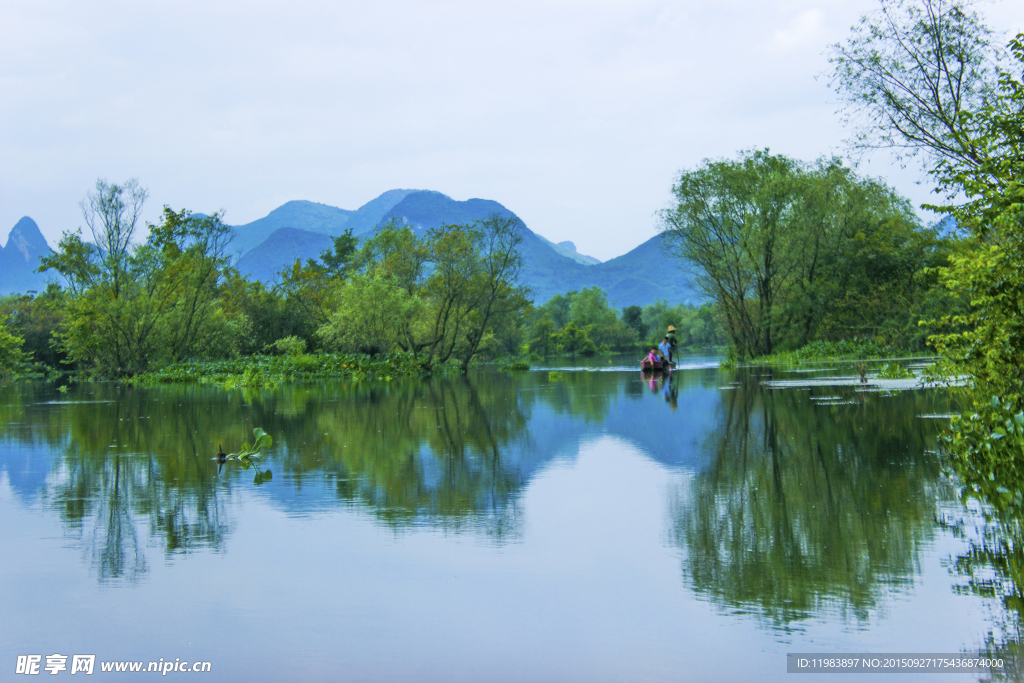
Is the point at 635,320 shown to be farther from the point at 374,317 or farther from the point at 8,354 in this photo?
the point at 8,354

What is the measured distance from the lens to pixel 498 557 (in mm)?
5668

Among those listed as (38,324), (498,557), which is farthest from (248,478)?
(38,324)

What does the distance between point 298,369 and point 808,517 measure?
36525 mm

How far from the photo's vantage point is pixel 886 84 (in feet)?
67.7

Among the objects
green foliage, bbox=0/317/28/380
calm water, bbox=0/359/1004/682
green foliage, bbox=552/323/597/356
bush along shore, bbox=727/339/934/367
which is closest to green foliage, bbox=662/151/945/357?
bush along shore, bbox=727/339/934/367

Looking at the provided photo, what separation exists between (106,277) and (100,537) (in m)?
43.2

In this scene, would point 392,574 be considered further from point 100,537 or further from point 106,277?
point 106,277

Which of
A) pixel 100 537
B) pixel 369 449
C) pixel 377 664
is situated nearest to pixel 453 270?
pixel 369 449

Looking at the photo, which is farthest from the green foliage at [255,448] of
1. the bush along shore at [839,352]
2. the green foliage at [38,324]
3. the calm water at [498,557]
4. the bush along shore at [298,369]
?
the green foliage at [38,324]

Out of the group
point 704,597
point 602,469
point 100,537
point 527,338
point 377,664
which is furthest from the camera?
point 527,338

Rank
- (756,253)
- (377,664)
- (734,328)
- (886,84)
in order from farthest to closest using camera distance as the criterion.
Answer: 1. (734,328)
2. (756,253)
3. (886,84)
4. (377,664)

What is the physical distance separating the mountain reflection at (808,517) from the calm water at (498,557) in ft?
0.09

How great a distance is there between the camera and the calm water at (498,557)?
4004 mm

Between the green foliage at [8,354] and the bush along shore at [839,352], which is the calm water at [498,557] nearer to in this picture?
the bush along shore at [839,352]
